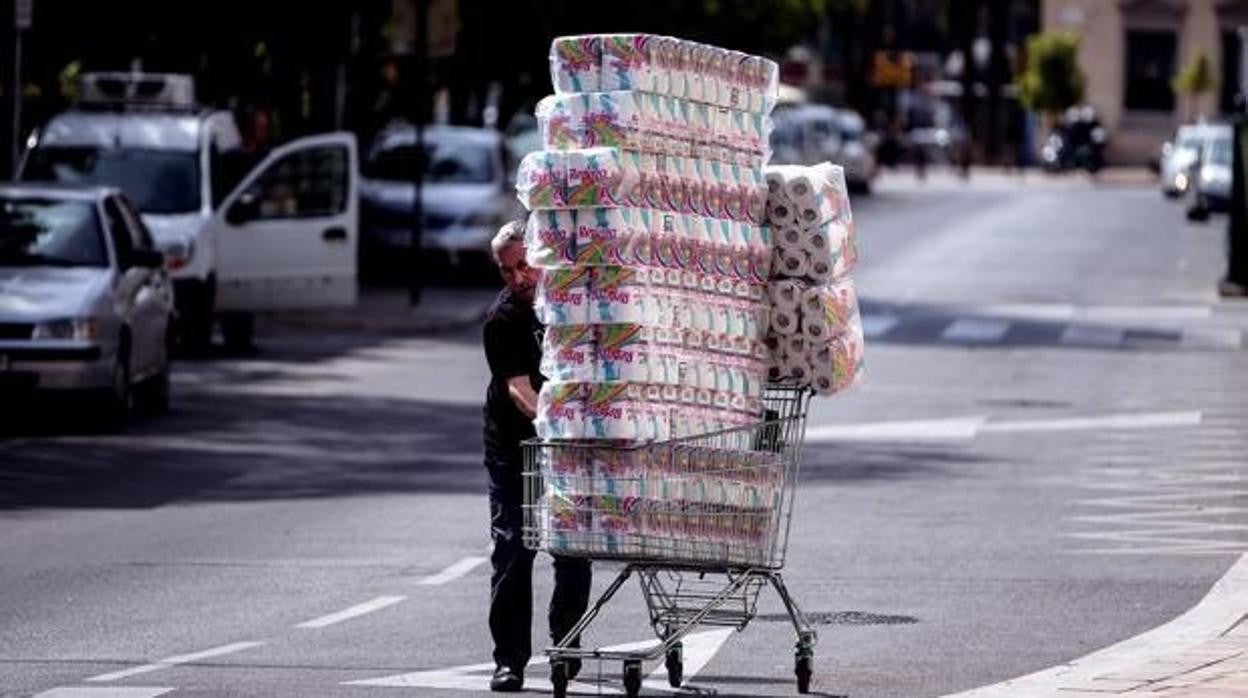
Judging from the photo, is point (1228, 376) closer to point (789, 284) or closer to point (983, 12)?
point (789, 284)

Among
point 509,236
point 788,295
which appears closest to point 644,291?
point 788,295

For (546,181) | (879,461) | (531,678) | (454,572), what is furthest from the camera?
(879,461)

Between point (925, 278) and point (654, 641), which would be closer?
point (654, 641)

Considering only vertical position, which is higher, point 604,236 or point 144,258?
point 604,236

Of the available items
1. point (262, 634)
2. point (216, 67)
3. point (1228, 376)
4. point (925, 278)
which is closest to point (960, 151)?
point (925, 278)

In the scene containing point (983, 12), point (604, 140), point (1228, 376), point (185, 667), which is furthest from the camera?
point (983, 12)

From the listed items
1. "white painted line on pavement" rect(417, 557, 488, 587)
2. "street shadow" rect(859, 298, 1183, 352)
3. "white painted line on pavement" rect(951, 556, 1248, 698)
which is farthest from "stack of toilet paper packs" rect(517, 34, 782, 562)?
"street shadow" rect(859, 298, 1183, 352)

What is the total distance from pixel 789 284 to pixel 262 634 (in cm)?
312

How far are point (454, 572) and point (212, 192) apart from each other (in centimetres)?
1630

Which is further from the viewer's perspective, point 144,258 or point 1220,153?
point 1220,153

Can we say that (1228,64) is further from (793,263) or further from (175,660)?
(793,263)

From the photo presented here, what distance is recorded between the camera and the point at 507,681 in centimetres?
1198

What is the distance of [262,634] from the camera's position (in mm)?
13672

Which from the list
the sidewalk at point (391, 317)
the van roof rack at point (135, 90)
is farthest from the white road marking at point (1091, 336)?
the van roof rack at point (135, 90)
